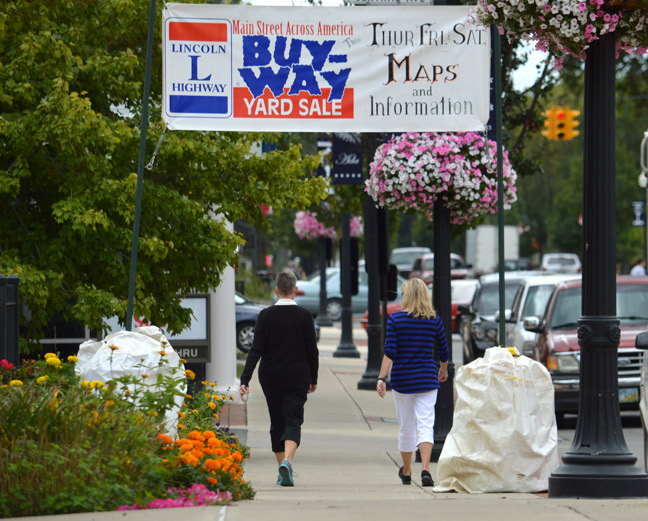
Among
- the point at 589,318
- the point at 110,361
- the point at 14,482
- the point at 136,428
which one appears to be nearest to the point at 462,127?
the point at 589,318

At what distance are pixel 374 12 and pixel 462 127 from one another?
1.30 m

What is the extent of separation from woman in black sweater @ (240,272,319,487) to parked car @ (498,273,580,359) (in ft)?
21.9

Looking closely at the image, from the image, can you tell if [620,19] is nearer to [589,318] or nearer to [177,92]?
[589,318]

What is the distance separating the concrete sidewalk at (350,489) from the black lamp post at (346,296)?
4.29 metres

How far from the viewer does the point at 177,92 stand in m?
10.6

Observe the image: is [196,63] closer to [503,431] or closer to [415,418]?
[415,418]

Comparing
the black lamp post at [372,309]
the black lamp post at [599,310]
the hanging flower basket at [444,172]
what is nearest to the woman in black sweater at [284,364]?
the hanging flower basket at [444,172]

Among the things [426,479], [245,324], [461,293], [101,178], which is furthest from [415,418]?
[461,293]

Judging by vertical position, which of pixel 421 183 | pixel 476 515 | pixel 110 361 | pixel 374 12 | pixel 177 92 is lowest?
pixel 476 515

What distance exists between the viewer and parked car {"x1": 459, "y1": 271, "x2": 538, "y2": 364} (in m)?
20.9

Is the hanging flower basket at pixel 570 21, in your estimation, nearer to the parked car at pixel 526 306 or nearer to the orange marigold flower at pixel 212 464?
the orange marigold flower at pixel 212 464

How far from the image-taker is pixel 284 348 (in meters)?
9.97

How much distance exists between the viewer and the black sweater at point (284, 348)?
9953 millimetres

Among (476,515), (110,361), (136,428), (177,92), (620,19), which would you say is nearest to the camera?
(476,515)
